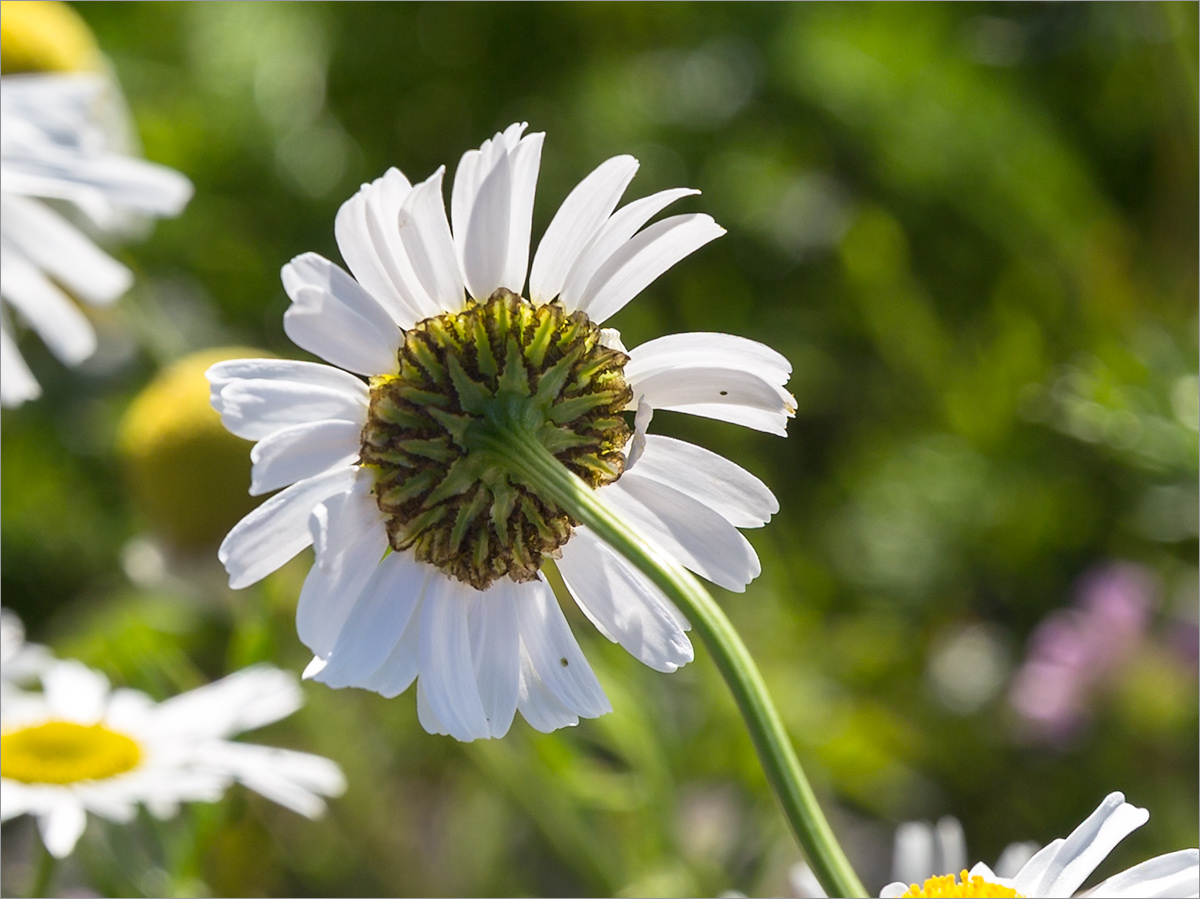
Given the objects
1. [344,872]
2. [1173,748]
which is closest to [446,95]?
[344,872]

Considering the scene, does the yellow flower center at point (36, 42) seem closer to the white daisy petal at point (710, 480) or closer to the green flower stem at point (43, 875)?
the green flower stem at point (43, 875)

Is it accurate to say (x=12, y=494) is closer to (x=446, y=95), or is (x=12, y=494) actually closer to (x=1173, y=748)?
(x=446, y=95)

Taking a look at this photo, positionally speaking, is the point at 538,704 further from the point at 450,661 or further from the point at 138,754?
the point at 138,754

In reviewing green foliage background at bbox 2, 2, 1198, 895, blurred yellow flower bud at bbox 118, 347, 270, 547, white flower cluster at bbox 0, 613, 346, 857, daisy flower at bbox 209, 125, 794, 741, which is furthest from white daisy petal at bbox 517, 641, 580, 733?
blurred yellow flower bud at bbox 118, 347, 270, 547

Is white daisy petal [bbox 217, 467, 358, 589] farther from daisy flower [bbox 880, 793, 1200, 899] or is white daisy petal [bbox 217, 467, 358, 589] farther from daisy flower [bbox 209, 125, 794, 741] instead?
daisy flower [bbox 880, 793, 1200, 899]

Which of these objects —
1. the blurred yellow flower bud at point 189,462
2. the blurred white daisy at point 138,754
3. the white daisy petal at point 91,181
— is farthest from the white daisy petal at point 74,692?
the white daisy petal at point 91,181

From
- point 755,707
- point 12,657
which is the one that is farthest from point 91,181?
point 755,707
